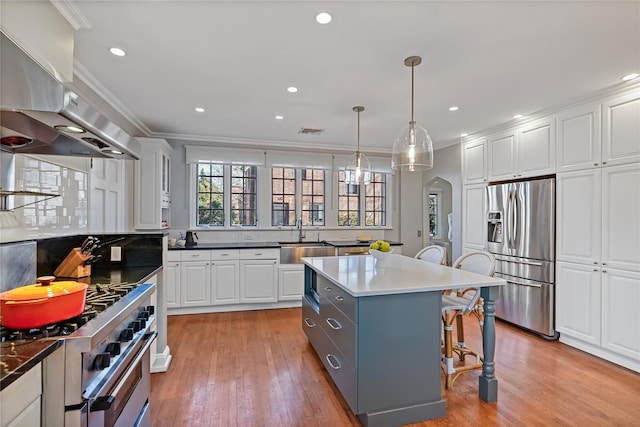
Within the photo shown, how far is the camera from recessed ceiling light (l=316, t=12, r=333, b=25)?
1826 mm

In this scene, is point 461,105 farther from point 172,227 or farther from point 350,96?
point 172,227

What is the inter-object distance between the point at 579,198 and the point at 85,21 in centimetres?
431

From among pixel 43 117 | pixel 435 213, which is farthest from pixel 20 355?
pixel 435 213

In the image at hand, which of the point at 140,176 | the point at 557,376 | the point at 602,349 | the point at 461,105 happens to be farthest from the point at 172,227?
the point at 602,349

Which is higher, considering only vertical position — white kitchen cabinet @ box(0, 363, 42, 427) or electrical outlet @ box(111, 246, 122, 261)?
electrical outlet @ box(111, 246, 122, 261)

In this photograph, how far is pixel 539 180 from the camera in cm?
351

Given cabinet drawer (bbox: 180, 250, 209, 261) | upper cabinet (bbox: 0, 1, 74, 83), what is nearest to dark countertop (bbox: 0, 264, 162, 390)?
upper cabinet (bbox: 0, 1, 74, 83)

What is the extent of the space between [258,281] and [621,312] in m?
3.88

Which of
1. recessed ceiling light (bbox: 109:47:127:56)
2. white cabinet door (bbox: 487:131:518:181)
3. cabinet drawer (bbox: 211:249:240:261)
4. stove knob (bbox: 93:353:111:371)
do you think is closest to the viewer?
stove knob (bbox: 93:353:111:371)

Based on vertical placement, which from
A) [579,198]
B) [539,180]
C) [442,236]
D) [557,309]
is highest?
[539,180]

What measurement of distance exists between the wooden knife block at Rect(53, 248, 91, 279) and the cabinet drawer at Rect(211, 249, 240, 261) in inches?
90.6

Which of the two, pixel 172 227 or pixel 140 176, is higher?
pixel 140 176

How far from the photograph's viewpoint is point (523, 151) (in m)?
3.75

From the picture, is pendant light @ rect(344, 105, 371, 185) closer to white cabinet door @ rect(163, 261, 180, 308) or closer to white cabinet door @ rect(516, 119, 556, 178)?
white cabinet door @ rect(516, 119, 556, 178)
